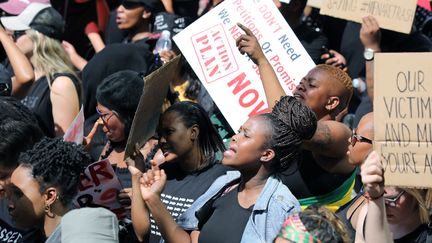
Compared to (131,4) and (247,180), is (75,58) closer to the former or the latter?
(131,4)

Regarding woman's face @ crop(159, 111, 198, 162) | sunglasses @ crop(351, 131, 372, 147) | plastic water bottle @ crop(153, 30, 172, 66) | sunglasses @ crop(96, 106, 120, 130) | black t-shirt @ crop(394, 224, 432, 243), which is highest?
sunglasses @ crop(351, 131, 372, 147)

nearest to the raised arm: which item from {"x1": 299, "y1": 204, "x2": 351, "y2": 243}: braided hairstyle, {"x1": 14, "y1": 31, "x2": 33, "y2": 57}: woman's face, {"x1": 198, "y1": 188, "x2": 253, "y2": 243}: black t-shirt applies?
{"x1": 198, "y1": 188, "x2": 253, "y2": 243}: black t-shirt

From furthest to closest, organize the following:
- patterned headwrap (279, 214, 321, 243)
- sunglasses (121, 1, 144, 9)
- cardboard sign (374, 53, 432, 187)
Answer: sunglasses (121, 1, 144, 9) < cardboard sign (374, 53, 432, 187) < patterned headwrap (279, 214, 321, 243)

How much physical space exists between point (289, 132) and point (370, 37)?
1953 mm

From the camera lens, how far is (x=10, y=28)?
7578mm

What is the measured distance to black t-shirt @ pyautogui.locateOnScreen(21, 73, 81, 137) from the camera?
6.95 meters

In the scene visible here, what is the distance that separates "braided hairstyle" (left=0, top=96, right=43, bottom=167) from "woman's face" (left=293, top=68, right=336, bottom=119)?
4.70ft

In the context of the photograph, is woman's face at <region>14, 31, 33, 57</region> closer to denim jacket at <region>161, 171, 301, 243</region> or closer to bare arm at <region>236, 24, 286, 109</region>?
bare arm at <region>236, 24, 286, 109</region>

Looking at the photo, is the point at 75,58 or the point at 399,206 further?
the point at 75,58

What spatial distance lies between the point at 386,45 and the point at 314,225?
4177mm

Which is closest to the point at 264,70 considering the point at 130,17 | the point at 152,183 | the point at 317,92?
the point at 317,92

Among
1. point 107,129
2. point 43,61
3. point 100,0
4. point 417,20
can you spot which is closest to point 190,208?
point 107,129

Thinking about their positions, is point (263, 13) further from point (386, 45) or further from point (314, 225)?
point (314, 225)

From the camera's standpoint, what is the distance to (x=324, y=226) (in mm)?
3660
